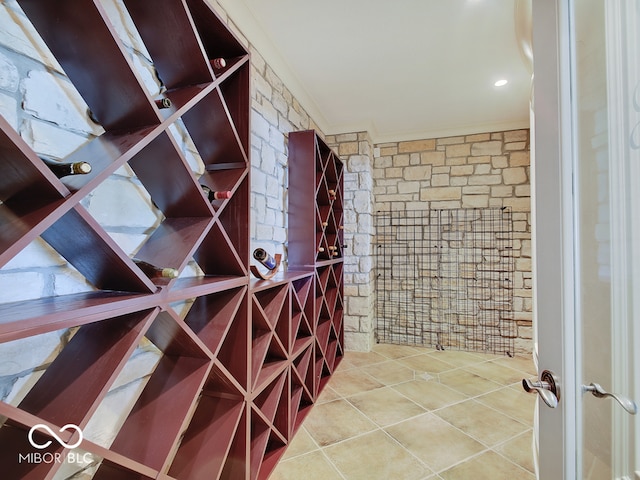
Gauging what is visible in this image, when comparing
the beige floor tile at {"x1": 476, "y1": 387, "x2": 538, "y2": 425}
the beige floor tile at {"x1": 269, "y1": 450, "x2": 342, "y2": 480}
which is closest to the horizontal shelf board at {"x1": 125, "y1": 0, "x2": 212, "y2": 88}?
the beige floor tile at {"x1": 269, "y1": 450, "x2": 342, "y2": 480}

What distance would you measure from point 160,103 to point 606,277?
1236mm

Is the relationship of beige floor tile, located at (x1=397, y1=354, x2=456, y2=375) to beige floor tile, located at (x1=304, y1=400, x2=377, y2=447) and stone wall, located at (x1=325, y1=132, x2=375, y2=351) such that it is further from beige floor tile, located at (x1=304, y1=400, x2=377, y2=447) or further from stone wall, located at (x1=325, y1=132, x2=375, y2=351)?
beige floor tile, located at (x1=304, y1=400, x2=377, y2=447)

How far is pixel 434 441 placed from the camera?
1.81 m

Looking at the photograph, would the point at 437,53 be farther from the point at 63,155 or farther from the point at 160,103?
the point at 63,155

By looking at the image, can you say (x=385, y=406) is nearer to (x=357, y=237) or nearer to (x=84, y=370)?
(x=357, y=237)

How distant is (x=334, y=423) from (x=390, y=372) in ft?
3.22

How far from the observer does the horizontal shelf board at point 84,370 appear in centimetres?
66

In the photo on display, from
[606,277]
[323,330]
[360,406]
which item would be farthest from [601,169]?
[323,330]

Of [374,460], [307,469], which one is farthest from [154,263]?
[374,460]

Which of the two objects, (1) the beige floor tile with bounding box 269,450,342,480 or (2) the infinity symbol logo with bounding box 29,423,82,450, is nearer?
(2) the infinity symbol logo with bounding box 29,423,82,450

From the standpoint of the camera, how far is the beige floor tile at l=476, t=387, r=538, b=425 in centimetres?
210

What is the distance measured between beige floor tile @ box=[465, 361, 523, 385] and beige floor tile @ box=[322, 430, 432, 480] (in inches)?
57.1

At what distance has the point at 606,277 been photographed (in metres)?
0.68

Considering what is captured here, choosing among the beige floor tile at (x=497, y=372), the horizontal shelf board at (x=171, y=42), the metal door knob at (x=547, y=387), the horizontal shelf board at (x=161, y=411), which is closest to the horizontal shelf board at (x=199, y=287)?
the horizontal shelf board at (x=161, y=411)
